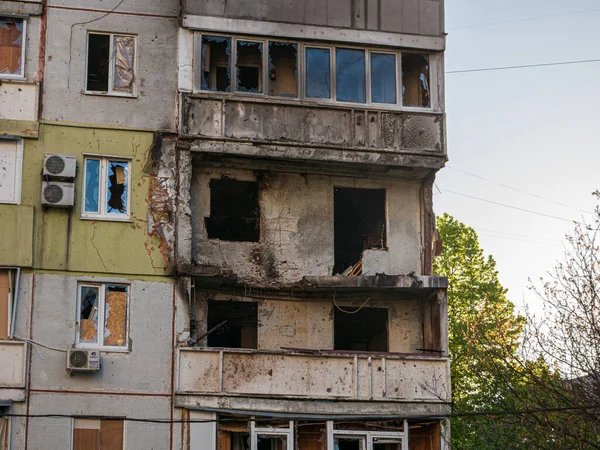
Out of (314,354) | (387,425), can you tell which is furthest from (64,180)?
(387,425)

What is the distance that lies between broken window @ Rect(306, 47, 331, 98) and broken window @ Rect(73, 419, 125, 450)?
9.67 meters

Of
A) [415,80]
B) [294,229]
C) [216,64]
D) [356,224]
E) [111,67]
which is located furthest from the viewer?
[356,224]

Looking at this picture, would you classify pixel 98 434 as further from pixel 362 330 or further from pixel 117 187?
pixel 362 330

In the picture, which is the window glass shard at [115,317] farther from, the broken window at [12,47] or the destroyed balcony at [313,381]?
the broken window at [12,47]

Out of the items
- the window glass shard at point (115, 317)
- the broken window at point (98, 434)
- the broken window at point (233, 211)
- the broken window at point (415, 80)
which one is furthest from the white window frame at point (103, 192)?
the broken window at point (415, 80)

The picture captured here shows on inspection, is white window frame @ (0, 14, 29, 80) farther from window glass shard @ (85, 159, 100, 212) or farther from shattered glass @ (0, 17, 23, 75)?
window glass shard @ (85, 159, 100, 212)

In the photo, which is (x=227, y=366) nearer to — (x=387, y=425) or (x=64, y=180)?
(x=387, y=425)

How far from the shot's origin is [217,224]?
30469mm

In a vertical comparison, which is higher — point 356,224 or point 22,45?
point 22,45

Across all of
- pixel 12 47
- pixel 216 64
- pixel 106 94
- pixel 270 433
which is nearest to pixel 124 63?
pixel 106 94

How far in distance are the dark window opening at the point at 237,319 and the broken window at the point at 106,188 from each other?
355 cm

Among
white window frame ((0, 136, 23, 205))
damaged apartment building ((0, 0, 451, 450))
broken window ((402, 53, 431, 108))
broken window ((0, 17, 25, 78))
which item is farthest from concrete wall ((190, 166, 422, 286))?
broken window ((0, 17, 25, 78))

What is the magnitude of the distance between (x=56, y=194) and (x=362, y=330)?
9.51 meters

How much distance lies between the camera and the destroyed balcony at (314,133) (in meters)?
28.0
